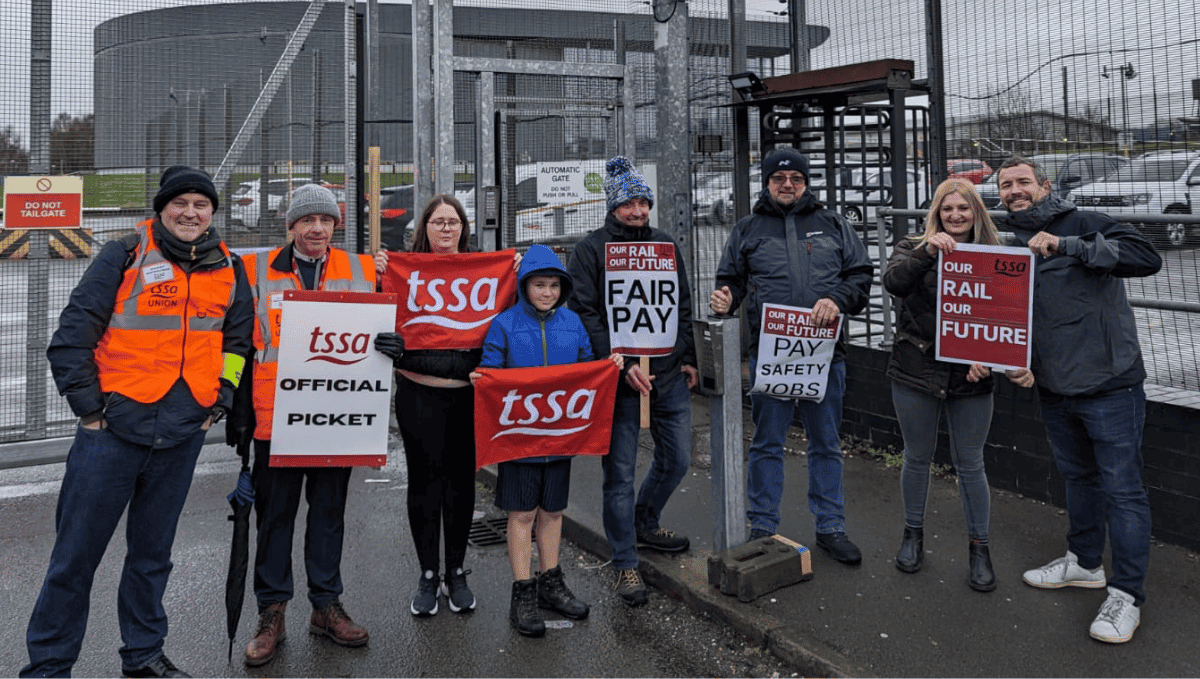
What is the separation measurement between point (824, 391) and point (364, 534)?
3002 millimetres

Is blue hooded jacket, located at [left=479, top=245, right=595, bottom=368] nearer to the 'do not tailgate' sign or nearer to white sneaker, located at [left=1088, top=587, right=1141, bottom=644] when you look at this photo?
white sneaker, located at [left=1088, top=587, right=1141, bottom=644]

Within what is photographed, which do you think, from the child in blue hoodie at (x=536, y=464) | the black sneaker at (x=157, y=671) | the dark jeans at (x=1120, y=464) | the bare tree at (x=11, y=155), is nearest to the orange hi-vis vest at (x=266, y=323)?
the child in blue hoodie at (x=536, y=464)

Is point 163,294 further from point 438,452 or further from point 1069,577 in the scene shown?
point 1069,577

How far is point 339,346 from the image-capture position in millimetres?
4398

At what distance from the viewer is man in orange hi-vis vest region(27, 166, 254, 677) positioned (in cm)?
370

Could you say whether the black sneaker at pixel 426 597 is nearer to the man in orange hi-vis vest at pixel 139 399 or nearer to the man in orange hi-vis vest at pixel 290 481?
the man in orange hi-vis vest at pixel 290 481

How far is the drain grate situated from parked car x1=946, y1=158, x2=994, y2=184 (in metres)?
4.15

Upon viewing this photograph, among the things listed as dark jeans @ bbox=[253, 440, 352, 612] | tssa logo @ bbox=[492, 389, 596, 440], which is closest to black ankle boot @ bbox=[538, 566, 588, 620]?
tssa logo @ bbox=[492, 389, 596, 440]

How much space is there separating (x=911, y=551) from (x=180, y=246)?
3873mm

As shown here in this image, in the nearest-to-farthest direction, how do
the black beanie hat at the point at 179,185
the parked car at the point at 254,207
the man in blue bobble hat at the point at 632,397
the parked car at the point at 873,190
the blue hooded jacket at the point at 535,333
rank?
the black beanie hat at the point at 179,185, the blue hooded jacket at the point at 535,333, the man in blue bobble hat at the point at 632,397, the parked car at the point at 254,207, the parked car at the point at 873,190

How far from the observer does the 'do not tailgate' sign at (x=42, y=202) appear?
6.97 m

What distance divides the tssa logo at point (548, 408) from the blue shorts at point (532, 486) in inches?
6.4

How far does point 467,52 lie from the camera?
27.3 ft

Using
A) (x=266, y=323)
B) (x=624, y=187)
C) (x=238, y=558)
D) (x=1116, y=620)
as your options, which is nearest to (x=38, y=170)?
(x=266, y=323)
